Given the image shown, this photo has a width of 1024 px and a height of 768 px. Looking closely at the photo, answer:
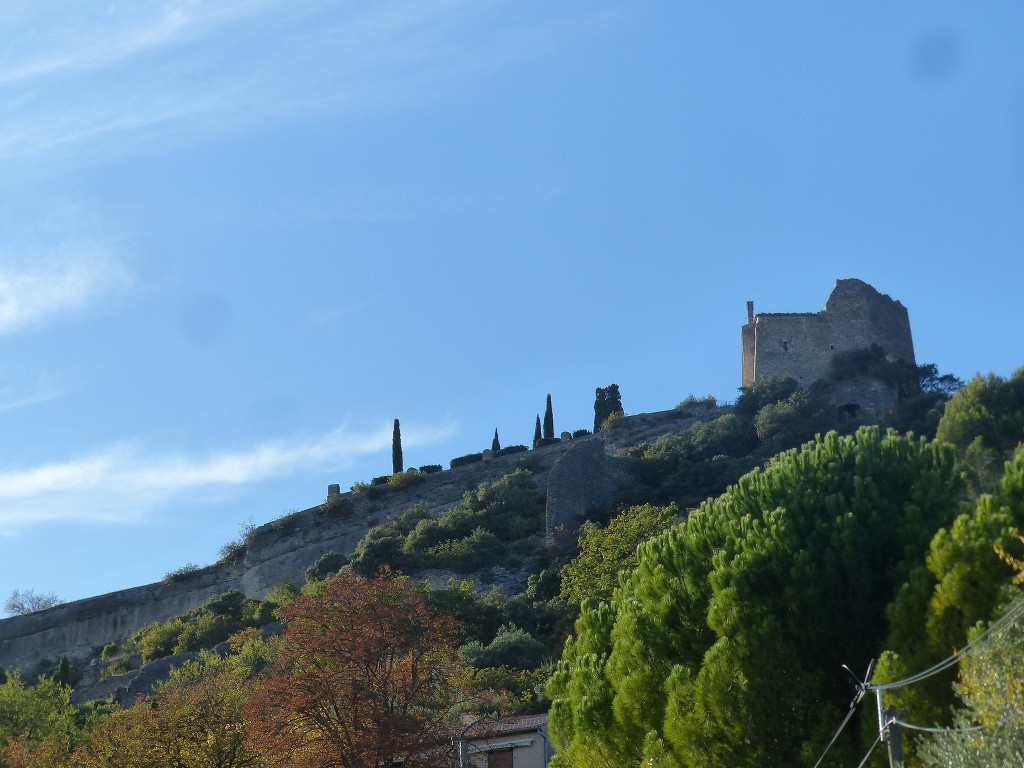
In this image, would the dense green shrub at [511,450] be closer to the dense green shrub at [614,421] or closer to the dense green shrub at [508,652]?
the dense green shrub at [614,421]

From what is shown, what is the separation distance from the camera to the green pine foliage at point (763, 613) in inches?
777

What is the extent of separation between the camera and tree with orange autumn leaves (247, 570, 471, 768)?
24453 millimetres

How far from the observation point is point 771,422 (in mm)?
58781

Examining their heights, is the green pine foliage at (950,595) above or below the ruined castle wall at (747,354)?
below

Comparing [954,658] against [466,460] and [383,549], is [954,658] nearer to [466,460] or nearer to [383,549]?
[383,549]

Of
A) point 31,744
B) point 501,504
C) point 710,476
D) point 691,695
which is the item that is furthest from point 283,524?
point 691,695

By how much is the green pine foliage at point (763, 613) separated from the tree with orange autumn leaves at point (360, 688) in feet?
9.70

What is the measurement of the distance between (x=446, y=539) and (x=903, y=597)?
1524 inches

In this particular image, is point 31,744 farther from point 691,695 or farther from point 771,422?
point 771,422

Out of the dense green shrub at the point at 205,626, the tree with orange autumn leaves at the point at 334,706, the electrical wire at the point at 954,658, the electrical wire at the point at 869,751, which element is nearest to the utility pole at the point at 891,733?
the electrical wire at the point at 954,658

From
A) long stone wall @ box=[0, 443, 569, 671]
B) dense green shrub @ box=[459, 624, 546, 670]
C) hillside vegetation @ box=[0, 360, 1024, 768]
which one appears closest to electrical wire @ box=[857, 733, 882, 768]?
hillside vegetation @ box=[0, 360, 1024, 768]

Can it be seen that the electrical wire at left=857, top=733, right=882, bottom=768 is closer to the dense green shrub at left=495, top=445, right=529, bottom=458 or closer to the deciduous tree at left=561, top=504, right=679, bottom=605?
the deciduous tree at left=561, top=504, right=679, bottom=605

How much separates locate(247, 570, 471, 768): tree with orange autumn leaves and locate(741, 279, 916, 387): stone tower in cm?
4128

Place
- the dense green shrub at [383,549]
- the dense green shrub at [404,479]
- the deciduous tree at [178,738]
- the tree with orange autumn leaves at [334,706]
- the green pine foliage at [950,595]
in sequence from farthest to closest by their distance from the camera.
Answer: the dense green shrub at [404,479] → the dense green shrub at [383,549] → the deciduous tree at [178,738] → the tree with orange autumn leaves at [334,706] → the green pine foliage at [950,595]
